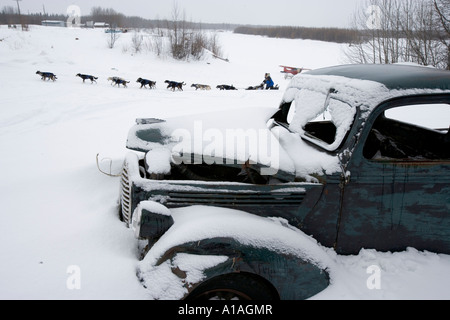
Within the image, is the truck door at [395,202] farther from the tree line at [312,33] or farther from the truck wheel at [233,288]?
the tree line at [312,33]

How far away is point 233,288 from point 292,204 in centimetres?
77

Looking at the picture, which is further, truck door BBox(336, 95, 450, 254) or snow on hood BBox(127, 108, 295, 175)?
snow on hood BBox(127, 108, 295, 175)

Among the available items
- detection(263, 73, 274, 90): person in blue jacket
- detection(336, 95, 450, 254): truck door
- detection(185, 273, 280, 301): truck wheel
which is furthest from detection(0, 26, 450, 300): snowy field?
detection(263, 73, 274, 90): person in blue jacket

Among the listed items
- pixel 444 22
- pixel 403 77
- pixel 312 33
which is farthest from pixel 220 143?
pixel 312 33

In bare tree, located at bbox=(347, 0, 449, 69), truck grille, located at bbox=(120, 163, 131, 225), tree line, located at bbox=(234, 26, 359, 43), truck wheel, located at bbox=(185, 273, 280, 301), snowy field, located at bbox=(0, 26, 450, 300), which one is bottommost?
truck wheel, located at bbox=(185, 273, 280, 301)

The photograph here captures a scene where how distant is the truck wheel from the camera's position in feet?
6.81

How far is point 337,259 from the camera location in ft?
8.06

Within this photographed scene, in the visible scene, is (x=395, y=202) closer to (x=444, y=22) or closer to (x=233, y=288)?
(x=233, y=288)

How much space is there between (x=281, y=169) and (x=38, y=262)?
6.36ft

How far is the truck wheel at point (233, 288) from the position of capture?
2.07 meters

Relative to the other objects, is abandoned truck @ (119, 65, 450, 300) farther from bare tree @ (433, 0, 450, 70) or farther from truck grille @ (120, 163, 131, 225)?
bare tree @ (433, 0, 450, 70)
